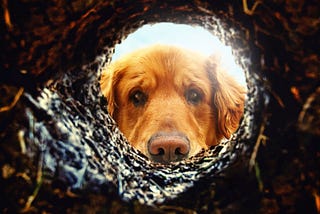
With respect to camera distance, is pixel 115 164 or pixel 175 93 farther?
pixel 175 93

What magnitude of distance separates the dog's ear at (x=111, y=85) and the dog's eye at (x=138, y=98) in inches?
9.5

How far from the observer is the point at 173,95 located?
157 inches

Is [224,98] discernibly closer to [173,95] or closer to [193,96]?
[193,96]

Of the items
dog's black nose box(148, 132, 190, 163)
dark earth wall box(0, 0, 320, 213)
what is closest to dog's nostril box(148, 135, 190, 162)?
dog's black nose box(148, 132, 190, 163)

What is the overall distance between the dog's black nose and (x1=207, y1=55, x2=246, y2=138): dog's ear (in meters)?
1.01

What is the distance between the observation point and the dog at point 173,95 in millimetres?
3711

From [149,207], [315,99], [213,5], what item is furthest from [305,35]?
[149,207]

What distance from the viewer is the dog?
3711mm

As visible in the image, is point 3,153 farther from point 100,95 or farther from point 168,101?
point 168,101

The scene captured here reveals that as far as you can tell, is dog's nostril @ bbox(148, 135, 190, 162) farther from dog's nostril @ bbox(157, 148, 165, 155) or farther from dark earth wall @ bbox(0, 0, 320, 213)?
dark earth wall @ bbox(0, 0, 320, 213)

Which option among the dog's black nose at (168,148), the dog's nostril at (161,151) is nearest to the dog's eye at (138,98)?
the dog's black nose at (168,148)

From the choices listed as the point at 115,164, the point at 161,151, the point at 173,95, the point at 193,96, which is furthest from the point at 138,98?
the point at 115,164

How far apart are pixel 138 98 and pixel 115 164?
283 centimetres

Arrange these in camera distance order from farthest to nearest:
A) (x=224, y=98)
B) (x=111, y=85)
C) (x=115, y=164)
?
1. (x=111, y=85)
2. (x=224, y=98)
3. (x=115, y=164)
